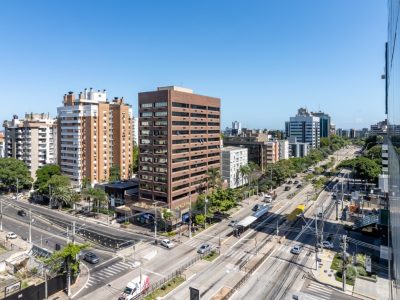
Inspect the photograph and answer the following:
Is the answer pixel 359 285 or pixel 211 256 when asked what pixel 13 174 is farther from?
pixel 359 285

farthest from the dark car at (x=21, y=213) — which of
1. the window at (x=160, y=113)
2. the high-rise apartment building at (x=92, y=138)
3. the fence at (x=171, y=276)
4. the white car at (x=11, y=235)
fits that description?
the fence at (x=171, y=276)

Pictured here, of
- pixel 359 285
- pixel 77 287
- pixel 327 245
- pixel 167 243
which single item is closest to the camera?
pixel 77 287

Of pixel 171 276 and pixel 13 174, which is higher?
pixel 13 174

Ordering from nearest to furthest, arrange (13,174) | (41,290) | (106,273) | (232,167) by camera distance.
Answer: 1. (41,290)
2. (106,273)
3. (13,174)
4. (232,167)

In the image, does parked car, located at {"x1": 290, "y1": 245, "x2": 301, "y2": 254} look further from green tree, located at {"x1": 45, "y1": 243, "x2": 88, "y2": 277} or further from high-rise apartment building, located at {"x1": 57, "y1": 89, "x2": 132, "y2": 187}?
high-rise apartment building, located at {"x1": 57, "y1": 89, "x2": 132, "y2": 187}

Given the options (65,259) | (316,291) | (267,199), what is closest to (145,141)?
(65,259)

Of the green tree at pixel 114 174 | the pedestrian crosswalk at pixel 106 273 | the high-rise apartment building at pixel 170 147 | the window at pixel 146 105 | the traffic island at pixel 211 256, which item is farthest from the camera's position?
the green tree at pixel 114 174

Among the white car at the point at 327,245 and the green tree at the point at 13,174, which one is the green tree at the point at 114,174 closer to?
the green tree at the point at 13,174

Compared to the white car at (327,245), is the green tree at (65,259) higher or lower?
higher
